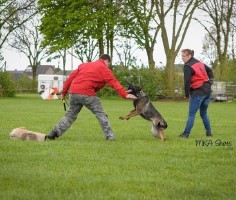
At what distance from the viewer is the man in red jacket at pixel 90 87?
10625 mm

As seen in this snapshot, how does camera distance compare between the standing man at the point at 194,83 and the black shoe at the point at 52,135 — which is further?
the standing man at the point at 194,83

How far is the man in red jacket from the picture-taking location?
10.6m

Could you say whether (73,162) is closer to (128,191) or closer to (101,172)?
(101,172)

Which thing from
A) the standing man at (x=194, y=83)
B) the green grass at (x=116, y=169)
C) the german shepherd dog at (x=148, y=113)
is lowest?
the green grass at (x=116, y=169)

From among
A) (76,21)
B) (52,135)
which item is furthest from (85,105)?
(76,21)

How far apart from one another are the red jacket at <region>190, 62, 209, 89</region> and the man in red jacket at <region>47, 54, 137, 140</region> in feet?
5.68

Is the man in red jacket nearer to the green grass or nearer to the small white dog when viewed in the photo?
the small white dog

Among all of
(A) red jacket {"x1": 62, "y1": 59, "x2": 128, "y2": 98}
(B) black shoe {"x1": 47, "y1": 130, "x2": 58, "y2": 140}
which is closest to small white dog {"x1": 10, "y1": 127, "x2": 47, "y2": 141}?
(B) black shoe {"x1": 47, "y1": 130, "x2": 58, "y2": 140}

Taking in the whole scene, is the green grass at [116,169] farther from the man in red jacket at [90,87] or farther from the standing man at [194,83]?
the standing man at [194,83]

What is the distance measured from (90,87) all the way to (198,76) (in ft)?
8.69

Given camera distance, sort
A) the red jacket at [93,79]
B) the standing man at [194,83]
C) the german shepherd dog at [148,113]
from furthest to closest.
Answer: the standing man at [194,83]
the german shepherd dog at [148,113]
the red jacket at [93,79]

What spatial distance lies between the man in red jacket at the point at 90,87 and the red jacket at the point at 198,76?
1.73 metres

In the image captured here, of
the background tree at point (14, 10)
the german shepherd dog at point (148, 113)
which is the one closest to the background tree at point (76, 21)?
the background tree at point (14, 10)

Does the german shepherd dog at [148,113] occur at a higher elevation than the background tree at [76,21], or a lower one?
lower
